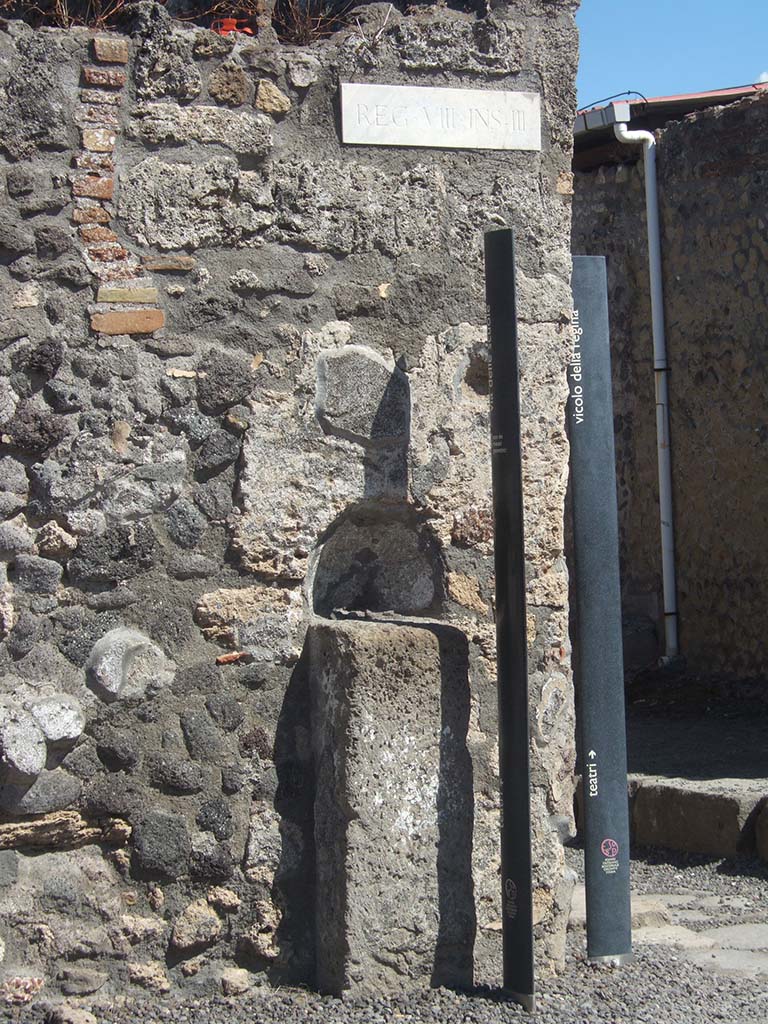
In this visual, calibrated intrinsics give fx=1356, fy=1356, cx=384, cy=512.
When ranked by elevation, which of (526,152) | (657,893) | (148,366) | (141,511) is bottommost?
(657,893)

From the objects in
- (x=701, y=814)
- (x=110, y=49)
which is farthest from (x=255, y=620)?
(x=701, y=814)

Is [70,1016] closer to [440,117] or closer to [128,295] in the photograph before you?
[128,295]

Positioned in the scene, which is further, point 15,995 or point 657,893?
point 657,893

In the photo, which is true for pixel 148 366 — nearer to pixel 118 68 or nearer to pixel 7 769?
pixel 118 68

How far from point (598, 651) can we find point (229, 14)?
2.04m

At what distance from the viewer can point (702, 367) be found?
8.59 meters

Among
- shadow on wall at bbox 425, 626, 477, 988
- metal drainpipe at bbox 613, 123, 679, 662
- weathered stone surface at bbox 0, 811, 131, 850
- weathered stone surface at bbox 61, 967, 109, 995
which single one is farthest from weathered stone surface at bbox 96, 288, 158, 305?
metal drainpipe at bbox 613, 123, 679, 662

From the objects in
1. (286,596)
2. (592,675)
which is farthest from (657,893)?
(286,596)

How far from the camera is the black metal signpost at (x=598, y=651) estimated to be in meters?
3.74

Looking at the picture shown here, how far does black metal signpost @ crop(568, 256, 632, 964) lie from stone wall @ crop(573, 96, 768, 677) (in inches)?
182

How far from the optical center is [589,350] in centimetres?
381

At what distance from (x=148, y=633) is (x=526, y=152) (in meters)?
1.70

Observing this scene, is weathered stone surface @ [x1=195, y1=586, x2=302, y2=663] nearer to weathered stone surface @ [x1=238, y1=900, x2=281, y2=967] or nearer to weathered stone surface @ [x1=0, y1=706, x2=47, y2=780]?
weathered stone surface @ [x1=0, y1=706, x2=47, y2=780]

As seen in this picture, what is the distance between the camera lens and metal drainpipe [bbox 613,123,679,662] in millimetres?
8781
